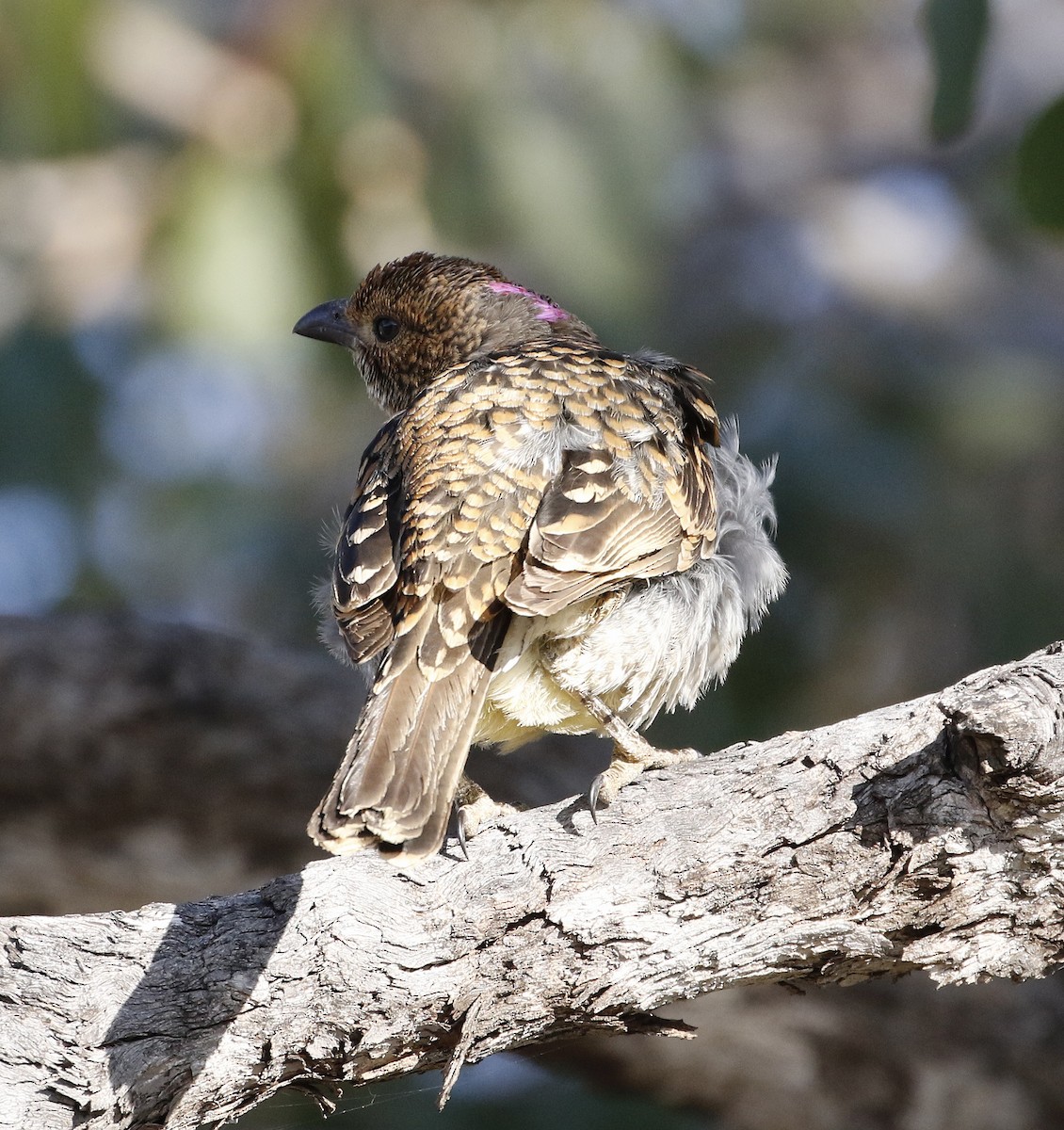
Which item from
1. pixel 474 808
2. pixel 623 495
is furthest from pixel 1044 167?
pixel 474 808

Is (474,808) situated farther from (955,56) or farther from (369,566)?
(955,56)

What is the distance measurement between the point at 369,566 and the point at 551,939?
1115mm

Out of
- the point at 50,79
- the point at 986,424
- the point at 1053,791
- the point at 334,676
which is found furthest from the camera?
the point at 986,424

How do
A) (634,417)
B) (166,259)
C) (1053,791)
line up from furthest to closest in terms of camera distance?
(166,259) < (634,417) < (1053,791)

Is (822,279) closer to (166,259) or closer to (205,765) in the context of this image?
(166,259)

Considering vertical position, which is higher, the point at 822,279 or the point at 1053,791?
the point at 822,279

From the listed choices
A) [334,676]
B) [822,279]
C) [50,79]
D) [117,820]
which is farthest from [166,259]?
[822,279]

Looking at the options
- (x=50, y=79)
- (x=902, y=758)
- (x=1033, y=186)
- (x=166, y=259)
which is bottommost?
(x=902, y=758)

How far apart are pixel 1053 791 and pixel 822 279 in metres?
8.10

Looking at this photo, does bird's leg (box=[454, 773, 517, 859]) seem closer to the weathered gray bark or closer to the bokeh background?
the weathered gray bark

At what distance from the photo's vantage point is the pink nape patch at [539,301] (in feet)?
17.6

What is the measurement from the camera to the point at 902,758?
304cm

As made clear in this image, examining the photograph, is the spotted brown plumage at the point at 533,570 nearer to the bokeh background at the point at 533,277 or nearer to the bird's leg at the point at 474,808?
the bird's leg at the point at 474,808

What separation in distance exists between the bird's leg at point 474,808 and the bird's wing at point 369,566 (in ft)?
1.52
